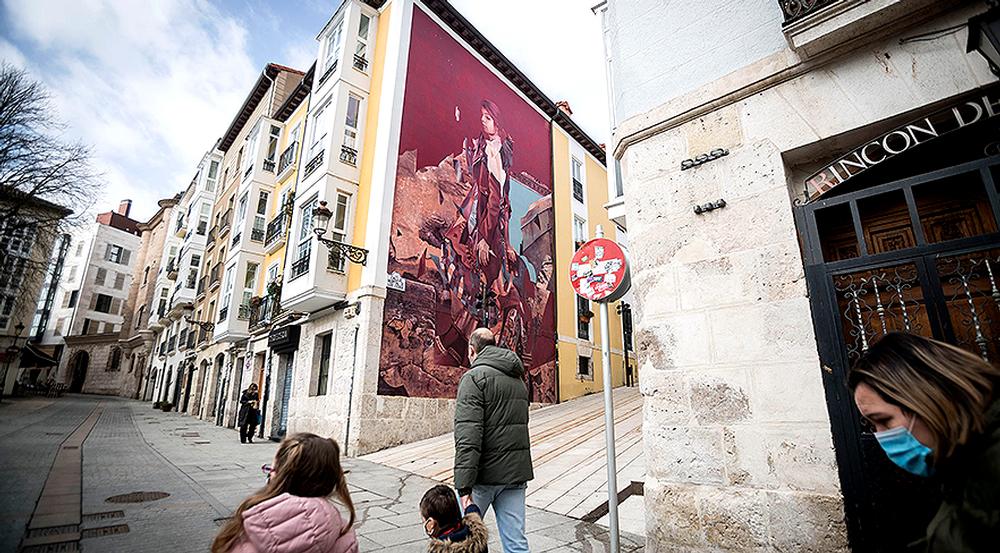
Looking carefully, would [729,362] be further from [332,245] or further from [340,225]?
[340,225]

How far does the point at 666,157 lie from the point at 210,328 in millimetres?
23550

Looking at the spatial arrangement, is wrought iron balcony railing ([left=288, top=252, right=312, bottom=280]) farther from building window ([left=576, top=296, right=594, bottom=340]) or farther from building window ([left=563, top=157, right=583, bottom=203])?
building window ([left=563, top=157, right=583, bottom=203])

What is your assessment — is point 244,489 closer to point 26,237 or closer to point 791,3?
point 791,3

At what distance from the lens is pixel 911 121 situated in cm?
347

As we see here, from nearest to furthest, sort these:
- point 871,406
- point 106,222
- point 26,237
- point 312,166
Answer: point 871,406
point 312,166
point 26,237
point 106,222

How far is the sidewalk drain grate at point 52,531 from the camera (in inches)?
154

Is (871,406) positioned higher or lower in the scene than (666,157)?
lower

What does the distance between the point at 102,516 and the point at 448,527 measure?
4.44 meters

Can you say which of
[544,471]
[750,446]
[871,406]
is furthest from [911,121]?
[544,471]

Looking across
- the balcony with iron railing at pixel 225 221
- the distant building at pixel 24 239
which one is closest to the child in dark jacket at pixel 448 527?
the distant building at pixel 24 239

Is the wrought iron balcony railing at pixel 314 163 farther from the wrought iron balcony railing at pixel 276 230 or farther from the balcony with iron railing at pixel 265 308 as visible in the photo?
the balcony with iron railing at pixel 265 308

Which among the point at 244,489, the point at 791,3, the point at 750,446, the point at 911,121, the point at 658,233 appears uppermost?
the point at 791,3

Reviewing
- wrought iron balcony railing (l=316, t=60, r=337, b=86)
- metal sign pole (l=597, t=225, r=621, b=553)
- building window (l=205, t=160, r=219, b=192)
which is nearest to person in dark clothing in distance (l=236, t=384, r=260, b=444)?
wrought iron balcony railing (l=316, t=60, r=337, b=86)

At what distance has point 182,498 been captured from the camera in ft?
18.2
